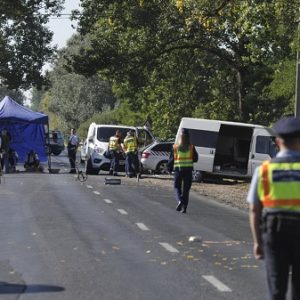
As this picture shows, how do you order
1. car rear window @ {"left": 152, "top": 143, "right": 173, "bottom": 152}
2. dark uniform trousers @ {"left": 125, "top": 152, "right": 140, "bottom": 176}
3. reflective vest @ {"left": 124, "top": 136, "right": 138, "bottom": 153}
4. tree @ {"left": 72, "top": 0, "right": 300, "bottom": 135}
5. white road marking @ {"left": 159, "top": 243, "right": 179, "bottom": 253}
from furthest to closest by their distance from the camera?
tree @ {"left": 72, "top": 0, "right": 300, "bottom": 135} → car rear window @ {"left": 152, "top": 143, "right": 173, "bottom": 152} → dark uniform trousers @ {"left": 125, "top": 152, "right": 140, "bottom": 176} → reflective vest @ {"left": 124, "top": 136, "right": 138, "bottom": 153} → white road marking @ {"left": 159, "top": 243, "right": 179, "bottom": 253}

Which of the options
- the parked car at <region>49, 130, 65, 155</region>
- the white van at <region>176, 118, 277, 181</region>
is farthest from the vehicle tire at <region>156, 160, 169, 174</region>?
the parked car at <region>49, 130, 65, 155</region>

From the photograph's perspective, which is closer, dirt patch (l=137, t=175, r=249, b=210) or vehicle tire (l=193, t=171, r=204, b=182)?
dirt patch (l=137, t=175, r=249, b=210)

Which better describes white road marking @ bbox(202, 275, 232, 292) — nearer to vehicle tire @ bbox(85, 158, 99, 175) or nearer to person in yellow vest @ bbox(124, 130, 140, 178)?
person in yellow vest @ bbox(124, 130, 140, 178)

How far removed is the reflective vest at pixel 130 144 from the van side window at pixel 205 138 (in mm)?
2083

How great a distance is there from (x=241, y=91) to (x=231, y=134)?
36.6ft

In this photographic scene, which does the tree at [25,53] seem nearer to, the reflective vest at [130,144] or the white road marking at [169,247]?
the reflective vest at [130,144]

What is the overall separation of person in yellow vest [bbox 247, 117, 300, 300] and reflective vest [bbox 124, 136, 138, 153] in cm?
2246

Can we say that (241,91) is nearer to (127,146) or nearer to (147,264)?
(127,146)

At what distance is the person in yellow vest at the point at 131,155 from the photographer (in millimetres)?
27877

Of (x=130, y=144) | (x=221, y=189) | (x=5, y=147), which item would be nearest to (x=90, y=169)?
(x=5, y=147)

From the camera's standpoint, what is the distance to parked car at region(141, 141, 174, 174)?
3041 centimetres

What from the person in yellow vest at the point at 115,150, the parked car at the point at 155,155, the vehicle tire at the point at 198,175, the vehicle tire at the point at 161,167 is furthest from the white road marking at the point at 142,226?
the vehicle tire at the point at 161,167

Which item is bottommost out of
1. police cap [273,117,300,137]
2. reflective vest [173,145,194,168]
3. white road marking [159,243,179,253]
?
white road marking [159,243,179,253]

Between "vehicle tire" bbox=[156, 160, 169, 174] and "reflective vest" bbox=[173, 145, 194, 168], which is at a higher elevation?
"reflective vest" bbox=[173, 145, 194, 168]
